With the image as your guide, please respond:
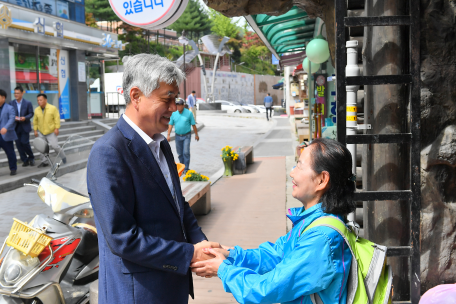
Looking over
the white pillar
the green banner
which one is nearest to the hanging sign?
the white pillar

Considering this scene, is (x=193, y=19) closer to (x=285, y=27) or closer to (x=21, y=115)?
(x=285, y=27)

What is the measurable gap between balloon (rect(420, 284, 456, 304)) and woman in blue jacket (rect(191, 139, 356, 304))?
43 centimetres

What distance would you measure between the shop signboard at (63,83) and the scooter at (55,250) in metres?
13.2

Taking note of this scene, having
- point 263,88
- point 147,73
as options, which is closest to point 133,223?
point 147,73

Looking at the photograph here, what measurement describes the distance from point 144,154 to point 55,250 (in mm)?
1397

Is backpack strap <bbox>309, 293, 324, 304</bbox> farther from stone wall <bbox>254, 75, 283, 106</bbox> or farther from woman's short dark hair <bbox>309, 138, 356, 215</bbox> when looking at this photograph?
stone wall <bbox>254, 75, 283, 106</bbox>

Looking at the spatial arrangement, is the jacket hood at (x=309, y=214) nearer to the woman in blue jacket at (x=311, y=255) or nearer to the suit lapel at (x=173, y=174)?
the woman in blue jacket at (x=311, y=255)

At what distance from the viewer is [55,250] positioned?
2.79 metres

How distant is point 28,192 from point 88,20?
38375 millimetres

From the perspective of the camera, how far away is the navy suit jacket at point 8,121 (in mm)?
8711

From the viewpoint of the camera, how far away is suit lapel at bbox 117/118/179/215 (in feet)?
5.93

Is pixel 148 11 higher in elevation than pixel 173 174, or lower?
higher

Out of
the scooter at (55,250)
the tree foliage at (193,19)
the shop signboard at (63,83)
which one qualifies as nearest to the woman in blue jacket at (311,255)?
the scooter at (55,250)

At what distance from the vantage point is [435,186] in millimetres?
2996
